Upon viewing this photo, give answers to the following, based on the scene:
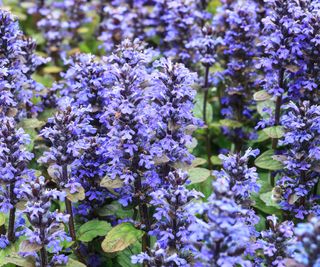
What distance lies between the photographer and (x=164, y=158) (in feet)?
15.7

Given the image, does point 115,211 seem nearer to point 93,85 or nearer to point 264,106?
point 93,85

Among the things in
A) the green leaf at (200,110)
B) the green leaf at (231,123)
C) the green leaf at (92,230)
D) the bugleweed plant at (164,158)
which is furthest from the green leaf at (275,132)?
the green leaf at (92,230)

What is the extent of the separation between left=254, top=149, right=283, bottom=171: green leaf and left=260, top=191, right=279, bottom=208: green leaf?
9.5 inches

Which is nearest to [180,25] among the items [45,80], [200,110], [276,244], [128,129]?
[200,110]

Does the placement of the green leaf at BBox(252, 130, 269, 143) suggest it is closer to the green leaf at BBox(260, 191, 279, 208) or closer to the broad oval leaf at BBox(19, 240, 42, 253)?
the green leaf at BBox(260, 191, 279, 208)

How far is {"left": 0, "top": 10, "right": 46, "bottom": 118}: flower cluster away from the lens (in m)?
5.41

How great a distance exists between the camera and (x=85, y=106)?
209 inches

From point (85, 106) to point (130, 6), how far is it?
364 cm

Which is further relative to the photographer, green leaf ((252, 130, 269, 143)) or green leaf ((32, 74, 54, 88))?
green leaf ((32, 74, 54, 88))

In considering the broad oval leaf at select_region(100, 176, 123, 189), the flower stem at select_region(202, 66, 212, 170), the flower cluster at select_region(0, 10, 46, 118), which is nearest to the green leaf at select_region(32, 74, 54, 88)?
the flower cluster at select_region(0, 10, 46, 118)

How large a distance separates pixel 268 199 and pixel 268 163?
1.10 feet

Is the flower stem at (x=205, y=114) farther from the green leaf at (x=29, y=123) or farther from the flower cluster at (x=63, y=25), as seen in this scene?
the flower cluster at (x=63, y=25)

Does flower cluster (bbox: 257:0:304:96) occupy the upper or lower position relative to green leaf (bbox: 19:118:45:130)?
upper

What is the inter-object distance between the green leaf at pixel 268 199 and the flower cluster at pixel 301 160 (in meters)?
0.12
